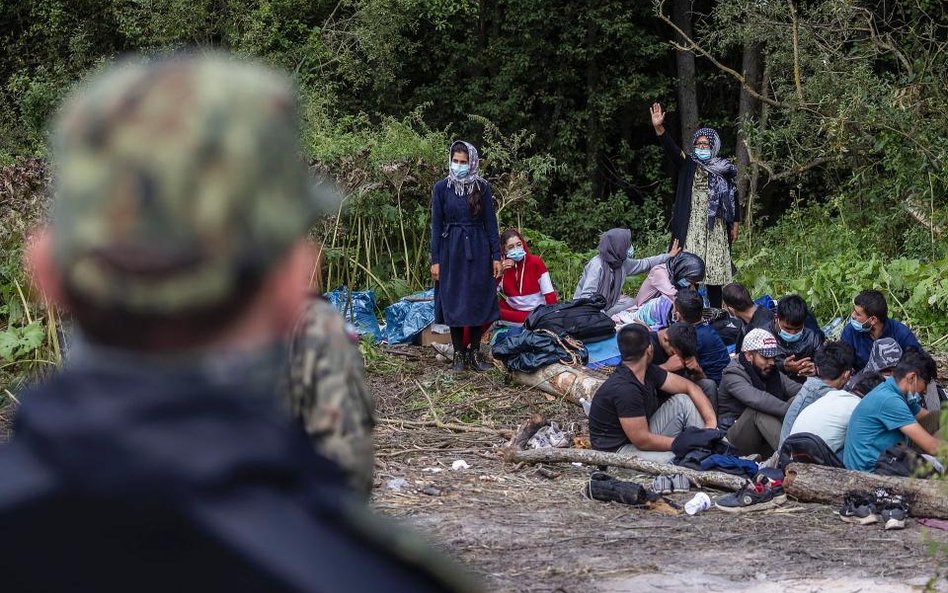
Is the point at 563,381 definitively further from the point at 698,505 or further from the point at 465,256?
the point at 698,505

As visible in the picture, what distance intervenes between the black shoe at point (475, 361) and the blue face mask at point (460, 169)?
4.22ft

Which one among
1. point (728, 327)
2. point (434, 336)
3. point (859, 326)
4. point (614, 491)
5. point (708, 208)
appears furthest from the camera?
point (434, 336)

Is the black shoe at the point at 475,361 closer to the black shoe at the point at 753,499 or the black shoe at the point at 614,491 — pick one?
the black shoe at the point at 614,491

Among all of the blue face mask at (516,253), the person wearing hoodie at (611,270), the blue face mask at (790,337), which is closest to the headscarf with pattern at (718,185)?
the person wearing hoodie at (611,270)

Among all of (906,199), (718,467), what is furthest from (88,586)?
(906,199)

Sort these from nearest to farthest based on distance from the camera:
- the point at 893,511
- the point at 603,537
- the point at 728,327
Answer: the point at 603,537 → the point at 893,511 → the point at 728,327

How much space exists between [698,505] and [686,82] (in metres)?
14.7

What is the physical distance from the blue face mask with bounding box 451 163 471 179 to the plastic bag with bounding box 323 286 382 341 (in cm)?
160

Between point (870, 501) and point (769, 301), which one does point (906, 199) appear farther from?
point (870, 501)

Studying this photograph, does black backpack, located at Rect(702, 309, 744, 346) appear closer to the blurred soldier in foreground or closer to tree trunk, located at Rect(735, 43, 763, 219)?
the blurred soldier in foreground

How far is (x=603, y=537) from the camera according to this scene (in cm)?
560

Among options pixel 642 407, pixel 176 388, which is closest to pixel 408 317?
pixel 642 407

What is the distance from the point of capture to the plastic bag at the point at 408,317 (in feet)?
33.3

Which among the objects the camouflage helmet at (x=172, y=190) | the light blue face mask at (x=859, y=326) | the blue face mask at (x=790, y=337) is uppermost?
the camouflage helmet at (x=172, y=190)
